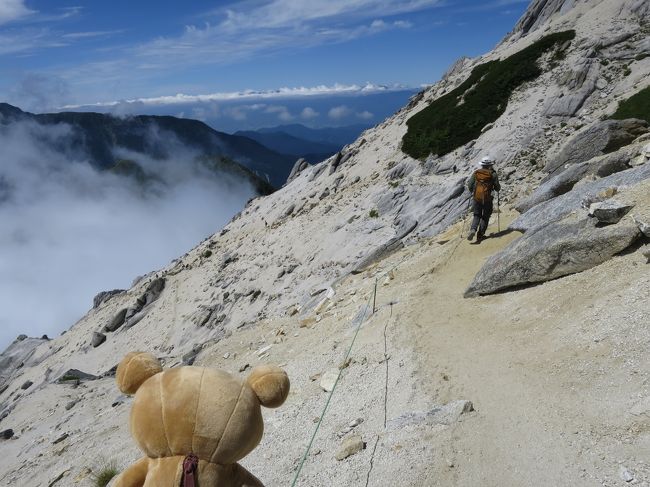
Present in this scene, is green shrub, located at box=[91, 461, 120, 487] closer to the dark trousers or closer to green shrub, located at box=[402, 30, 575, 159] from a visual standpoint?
the dark trousers

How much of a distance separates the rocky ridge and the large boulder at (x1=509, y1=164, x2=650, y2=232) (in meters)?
0.09

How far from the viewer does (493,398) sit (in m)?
6.76

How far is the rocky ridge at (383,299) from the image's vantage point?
21.6 feet

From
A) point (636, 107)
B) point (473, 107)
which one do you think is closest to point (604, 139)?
point (636, 107)

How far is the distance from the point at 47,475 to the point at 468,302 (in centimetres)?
1169

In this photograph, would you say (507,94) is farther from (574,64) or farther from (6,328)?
(6,328)

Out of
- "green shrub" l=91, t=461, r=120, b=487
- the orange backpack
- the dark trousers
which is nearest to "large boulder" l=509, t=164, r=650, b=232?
the dark trousers

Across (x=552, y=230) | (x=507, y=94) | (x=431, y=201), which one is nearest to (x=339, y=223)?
(x=431, y=201)

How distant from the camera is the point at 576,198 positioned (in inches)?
460

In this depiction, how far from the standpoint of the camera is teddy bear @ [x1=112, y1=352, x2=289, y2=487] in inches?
136

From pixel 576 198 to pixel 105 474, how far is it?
1293 centimetres

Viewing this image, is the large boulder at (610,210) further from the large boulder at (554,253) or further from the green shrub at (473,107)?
the green shrub at (473,107)

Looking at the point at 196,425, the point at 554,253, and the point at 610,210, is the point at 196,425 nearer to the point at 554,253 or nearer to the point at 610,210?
the point at 554,253

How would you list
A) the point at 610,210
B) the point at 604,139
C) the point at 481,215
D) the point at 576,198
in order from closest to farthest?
the point at 610,210 → the point at 576,198 → the point at 481,215 → the point at 604,139
